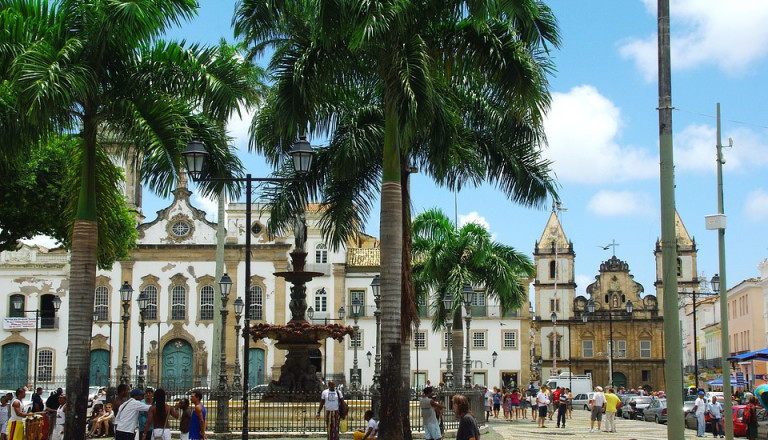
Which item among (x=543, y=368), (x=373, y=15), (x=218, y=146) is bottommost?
(x=543, y=368)

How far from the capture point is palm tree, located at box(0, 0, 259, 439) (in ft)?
49.9

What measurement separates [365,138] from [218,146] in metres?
3.37

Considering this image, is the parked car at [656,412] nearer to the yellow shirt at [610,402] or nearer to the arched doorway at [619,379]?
the yellow shirt at [610,402]

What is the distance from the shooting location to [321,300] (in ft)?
190

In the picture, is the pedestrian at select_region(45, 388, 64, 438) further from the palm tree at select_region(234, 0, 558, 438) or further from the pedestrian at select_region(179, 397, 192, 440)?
the palm tree at select_region(234, 0, 558, 438)

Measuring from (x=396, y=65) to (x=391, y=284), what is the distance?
11.5 ft

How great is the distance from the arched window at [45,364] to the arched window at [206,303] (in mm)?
9066

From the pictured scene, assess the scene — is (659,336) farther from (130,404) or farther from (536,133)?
(130,404)

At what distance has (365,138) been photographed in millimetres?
19328

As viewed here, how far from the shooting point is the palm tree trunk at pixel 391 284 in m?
14.9

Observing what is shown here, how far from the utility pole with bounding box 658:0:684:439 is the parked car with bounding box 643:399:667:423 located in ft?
95.5

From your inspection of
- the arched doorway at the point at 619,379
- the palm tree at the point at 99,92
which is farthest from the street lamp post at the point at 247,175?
the arched doorway at the point at 619,379

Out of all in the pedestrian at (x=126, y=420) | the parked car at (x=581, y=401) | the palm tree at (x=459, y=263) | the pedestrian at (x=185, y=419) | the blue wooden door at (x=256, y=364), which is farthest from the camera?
the parked car at (x=581, y=401)

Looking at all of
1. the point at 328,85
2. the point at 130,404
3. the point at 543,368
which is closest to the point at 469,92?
the point at 328,85
